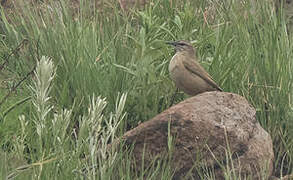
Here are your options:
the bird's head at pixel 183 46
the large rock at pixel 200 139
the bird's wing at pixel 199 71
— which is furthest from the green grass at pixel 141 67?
the large rock at pixel 200 139

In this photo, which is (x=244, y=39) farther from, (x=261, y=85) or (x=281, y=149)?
(x=281, y=149)

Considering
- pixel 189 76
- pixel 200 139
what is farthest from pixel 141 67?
pixel 200 139

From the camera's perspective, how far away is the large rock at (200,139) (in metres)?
4.27

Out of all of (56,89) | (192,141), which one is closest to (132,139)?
(192,141)

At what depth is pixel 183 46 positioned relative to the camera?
5.60m

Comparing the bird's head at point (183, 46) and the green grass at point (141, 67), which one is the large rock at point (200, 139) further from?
the bird's head at point (183, 46)

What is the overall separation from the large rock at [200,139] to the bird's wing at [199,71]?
0.69 metres

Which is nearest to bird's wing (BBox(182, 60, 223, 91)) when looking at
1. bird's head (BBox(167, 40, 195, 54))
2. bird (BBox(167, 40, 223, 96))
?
bird (BBox(167, 40, 223, 96))

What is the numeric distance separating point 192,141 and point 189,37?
2015 millimetres

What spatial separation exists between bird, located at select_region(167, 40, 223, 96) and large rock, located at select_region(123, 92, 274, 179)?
28.4 inches

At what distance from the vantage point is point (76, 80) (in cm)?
524

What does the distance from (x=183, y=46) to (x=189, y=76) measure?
0.43 m

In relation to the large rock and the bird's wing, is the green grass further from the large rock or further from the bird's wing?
the large rock

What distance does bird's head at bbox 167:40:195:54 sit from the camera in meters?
5.58
